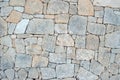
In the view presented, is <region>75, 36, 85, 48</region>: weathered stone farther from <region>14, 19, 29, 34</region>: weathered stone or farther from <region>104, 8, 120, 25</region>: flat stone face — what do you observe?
<region>14, 19, 29, 34</region>: weathered stone

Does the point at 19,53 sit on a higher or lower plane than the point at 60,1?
lower

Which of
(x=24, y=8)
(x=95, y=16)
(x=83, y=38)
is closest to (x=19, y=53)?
(x=24, y=8)

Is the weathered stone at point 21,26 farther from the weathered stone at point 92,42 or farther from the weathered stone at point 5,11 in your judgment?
the weathered stone at point 92,42

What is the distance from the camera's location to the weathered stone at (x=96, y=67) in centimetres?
434

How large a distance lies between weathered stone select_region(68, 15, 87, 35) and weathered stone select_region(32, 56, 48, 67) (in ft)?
2.01

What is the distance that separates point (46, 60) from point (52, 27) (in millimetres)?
538

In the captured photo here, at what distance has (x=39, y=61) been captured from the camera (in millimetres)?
4328

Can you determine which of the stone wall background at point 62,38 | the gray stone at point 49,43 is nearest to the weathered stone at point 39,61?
the stone wall background at point 62,38

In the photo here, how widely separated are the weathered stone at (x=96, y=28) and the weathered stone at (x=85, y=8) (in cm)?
19

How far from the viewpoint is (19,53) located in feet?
14.2

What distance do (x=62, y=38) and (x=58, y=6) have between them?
1.68 feet

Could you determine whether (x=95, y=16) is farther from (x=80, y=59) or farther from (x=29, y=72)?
(x=29, y=72)

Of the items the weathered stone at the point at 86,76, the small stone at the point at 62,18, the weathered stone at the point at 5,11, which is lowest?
the weathered stone at the point at 86,76

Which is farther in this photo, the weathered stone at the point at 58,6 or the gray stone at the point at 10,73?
the gray stone at the point at 10,73
